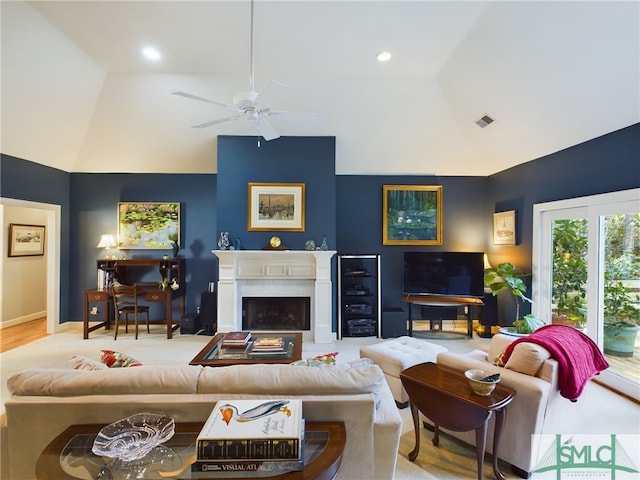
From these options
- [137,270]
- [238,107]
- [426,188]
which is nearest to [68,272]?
[137,270]

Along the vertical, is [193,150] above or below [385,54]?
A: below

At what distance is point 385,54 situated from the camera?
3.39m

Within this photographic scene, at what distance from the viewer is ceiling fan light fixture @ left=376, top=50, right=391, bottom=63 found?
338 centimetres

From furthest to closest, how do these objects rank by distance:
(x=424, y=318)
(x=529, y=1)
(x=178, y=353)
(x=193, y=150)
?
1. (x=424, y=318)
2. (x=193, y=150)
3. (x=178, y=353)
4. (x=529, y=1)

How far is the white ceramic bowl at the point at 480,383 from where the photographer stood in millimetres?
1761

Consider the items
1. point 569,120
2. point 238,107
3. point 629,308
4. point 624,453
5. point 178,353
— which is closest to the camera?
point 624,453

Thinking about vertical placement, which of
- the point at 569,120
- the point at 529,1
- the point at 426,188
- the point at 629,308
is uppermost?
the point at 529,1

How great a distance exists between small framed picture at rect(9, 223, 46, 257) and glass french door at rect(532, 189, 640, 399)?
8513mm

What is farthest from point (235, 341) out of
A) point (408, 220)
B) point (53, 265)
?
point (53, 265)

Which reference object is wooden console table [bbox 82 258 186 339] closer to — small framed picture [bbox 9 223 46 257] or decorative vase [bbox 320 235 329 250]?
small framed picture [bbox 9 223 46 257]

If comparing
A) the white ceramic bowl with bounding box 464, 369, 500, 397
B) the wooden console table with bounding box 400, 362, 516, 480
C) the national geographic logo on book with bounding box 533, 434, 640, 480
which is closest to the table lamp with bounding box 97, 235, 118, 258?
the wooden console table with bounding box 400, 362, 516, 480

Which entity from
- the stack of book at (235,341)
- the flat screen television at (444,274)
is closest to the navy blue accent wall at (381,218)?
the flat screen television at (444,274)

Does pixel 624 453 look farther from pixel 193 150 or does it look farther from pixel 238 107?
pixel 193 150

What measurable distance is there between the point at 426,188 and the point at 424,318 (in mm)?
2282
